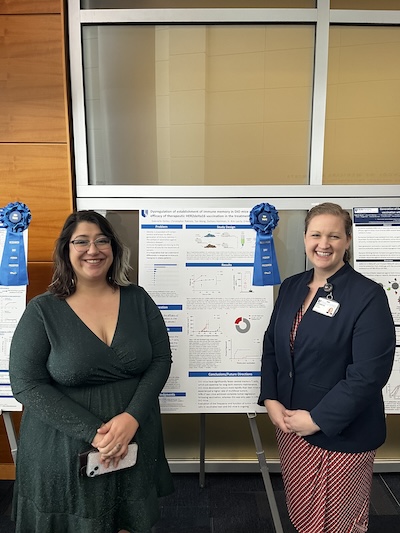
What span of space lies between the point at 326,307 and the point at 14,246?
4.68 ft

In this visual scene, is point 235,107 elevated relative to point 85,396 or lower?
elevated

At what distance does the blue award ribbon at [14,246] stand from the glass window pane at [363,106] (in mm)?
1795

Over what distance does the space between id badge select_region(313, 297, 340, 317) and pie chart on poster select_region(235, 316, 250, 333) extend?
1.57 ft

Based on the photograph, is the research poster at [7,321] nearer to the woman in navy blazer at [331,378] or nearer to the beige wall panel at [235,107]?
the woman in navy blazer at [331,378]

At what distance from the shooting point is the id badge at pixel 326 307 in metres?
1.51

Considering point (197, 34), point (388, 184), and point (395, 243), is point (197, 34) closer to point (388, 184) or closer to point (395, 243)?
point (388, 184)

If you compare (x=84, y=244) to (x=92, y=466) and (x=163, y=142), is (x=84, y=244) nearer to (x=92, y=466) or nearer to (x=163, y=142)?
(x=92, y=466)

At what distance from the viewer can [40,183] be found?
7.73 feet

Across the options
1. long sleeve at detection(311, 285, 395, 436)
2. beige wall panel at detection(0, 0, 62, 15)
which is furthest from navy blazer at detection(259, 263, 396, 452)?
beige wall panel at detection(0, 0, 62, 15)

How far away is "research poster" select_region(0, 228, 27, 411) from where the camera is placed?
6.22 feet

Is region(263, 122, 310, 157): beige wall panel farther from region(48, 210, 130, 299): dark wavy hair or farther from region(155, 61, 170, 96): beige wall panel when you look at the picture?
region(48, 210, 130, 299): dark wavy hair

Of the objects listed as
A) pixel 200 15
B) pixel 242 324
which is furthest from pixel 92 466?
pixel 200 15

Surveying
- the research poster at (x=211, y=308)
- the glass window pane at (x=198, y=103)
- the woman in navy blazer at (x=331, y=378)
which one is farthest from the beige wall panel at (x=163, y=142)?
the woman in navy blazer at (x=331, y=378)

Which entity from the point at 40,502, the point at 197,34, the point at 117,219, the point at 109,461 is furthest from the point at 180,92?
the point at 40,502
